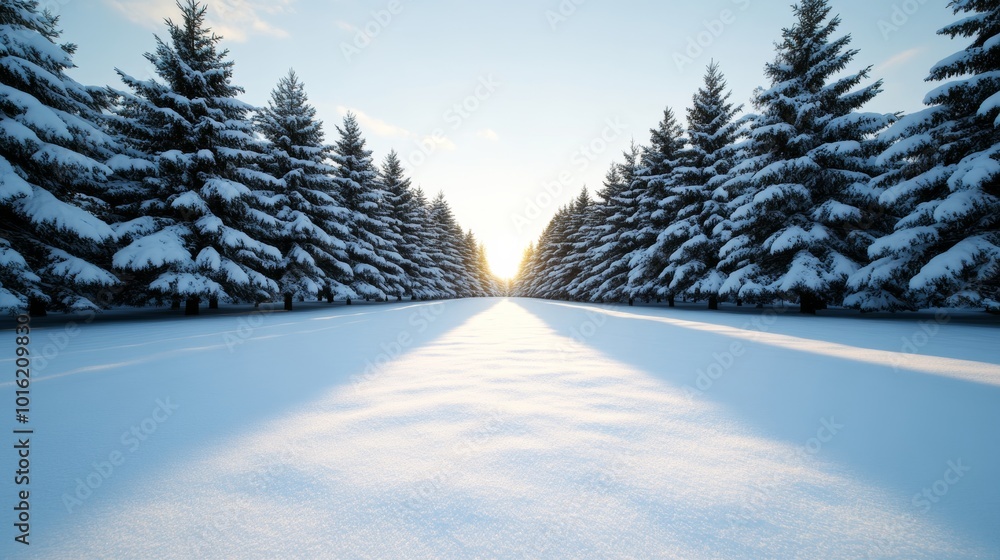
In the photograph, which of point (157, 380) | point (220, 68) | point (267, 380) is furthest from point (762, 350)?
point (220, 68)

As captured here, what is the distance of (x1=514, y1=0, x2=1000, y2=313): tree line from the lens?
9.27 metres

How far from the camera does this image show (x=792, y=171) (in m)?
12.9

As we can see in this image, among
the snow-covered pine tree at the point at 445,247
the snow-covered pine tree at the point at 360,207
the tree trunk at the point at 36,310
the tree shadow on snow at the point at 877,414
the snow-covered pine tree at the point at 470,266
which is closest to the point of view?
the tree shadow on snow at the point at 877,414

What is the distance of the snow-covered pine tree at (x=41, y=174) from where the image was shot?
8.05m

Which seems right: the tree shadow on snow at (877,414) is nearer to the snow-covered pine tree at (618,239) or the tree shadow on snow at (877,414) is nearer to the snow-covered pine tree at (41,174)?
the snow-covered pine tree at (41,174)

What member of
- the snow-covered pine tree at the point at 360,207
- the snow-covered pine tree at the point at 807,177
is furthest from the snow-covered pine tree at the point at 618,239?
the snow-covered pine tree at the point at 360,207

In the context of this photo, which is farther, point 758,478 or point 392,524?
point 758,478

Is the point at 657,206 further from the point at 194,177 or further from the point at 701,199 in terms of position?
the point at 194,177

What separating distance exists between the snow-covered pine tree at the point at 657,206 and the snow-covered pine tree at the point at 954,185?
26.2 feet

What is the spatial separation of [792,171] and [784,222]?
73.4 inches

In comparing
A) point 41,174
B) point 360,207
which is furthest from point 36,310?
point 360,207

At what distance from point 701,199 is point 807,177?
494 cm

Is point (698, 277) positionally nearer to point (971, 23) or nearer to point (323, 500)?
point (971, 23)

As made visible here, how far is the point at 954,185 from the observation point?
8.96 m
